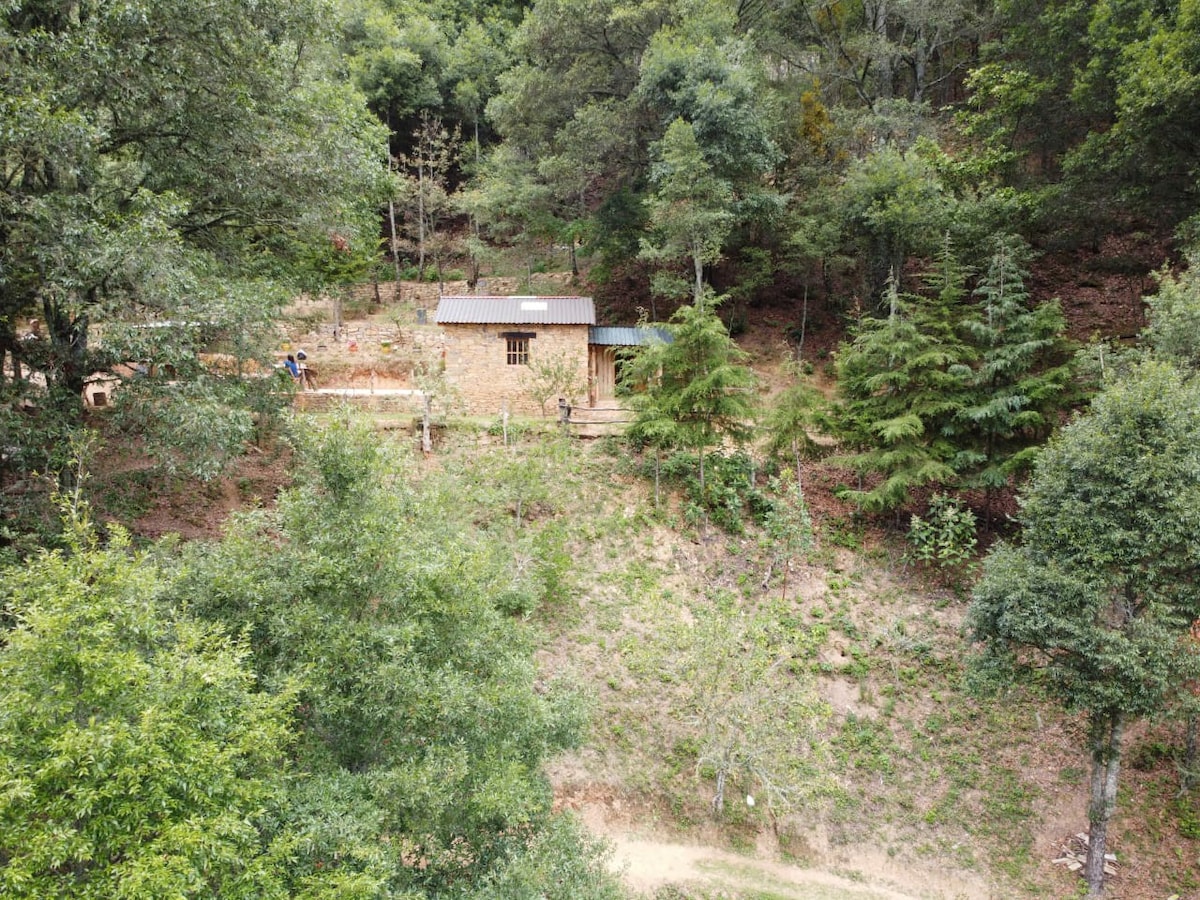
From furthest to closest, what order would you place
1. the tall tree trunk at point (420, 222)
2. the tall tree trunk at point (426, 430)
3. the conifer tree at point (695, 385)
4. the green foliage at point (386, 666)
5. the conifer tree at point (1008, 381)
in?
the tall tree trunk at point (420, 222), the tall tree trunk at point (426, 430), the conifer tree at point (695, 385), the conifer tree at point (1008, 381), the green foliage at point (386, 666)

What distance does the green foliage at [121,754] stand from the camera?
4316mm

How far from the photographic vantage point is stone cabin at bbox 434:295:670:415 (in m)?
18.4

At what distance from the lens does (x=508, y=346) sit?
733 inches

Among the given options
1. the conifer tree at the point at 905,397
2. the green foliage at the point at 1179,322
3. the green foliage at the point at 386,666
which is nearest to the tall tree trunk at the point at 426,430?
the green foliage at the point at 386,666

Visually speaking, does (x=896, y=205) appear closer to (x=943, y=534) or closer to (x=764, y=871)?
(x=943, y=534)

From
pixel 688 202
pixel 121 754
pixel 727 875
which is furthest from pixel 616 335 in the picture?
pixel 121 754

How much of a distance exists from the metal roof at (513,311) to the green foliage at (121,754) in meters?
13.4

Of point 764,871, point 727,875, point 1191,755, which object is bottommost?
point 764,871

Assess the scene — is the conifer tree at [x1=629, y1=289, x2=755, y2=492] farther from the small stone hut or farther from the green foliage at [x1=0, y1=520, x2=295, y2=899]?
the green foliage at [x1=0, y1=520, x2=295, y2=899]

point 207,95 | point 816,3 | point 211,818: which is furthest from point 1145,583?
point 816,3

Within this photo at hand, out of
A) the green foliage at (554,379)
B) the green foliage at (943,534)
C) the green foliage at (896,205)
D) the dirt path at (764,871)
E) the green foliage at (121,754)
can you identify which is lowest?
the dirt path at (764,871)

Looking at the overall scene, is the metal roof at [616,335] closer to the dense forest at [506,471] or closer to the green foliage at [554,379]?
the green foliage at [554,379]

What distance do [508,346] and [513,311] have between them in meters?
1.01

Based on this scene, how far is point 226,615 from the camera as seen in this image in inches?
261
